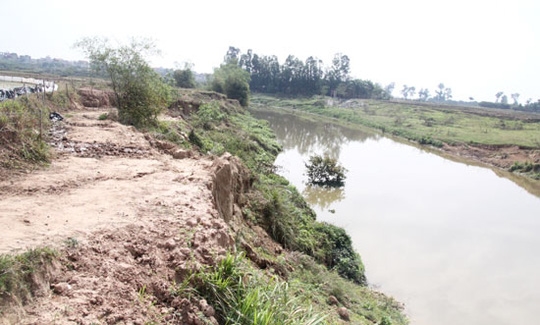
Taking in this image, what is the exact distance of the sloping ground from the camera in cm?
408

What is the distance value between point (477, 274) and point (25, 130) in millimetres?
15277

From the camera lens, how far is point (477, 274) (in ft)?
44.4

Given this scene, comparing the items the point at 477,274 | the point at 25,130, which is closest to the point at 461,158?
the point at 477,274

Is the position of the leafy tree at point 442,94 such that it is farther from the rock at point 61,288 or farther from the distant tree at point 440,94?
the rock at point 61,288

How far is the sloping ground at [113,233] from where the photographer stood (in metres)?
4.08

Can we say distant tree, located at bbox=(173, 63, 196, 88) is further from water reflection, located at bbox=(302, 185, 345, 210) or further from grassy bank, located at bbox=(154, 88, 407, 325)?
grassy bank, located at bbox=(154, 88, 407, 325)

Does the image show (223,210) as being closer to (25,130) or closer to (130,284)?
(130,284)

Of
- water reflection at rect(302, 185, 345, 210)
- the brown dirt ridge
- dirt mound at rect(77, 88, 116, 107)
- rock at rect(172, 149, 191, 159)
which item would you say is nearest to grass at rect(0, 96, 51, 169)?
the brown dirt ridge

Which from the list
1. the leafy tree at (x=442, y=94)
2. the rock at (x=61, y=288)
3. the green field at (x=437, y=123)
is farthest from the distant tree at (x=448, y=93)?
the rock at (x=61, y=288)

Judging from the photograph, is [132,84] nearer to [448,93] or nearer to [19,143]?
[19,143]

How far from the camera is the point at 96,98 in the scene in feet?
79.6

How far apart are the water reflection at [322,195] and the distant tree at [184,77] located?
44.5 metres

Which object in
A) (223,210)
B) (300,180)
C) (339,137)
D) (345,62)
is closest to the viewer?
(223,210)

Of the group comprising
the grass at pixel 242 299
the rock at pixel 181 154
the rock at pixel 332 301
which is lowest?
the rock at pixel 332 301
